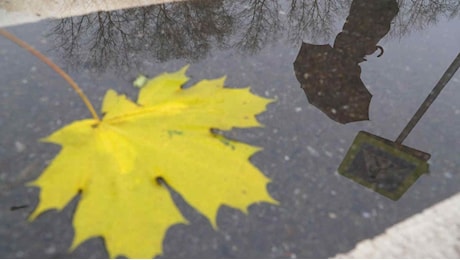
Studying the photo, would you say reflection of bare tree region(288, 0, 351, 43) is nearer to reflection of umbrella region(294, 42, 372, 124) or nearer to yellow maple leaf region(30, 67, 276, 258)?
reflection of umbrella region(294, 42, 372, 124)

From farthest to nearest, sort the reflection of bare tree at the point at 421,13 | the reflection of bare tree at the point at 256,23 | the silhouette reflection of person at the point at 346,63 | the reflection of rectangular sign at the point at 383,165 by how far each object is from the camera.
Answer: the reflection of bare tree at the point at 421,13 → the reflection of bare tree at the point at 256,23 → the silhouette reflection of person at the point at 346,63 → the reflection of rectangular sign at the point at 383,165

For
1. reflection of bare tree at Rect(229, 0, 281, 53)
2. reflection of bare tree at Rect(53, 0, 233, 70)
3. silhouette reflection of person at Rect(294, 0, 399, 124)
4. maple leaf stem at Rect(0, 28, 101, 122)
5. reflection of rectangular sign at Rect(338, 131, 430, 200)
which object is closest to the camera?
reflection of rectangular sign at Rect(338, 131, 430, 200)

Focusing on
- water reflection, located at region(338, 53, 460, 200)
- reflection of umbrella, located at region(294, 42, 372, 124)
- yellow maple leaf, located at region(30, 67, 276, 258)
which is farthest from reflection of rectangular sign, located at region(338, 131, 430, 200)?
yellow maple leaf, located at region(30, 67, 276, 258)

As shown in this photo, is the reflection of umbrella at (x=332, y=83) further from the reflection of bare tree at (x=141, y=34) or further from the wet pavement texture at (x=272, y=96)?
the reflection of bare tree at (x=141, y=34)

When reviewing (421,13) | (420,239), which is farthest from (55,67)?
(421,13)

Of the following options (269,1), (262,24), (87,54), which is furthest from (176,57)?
(269,1)

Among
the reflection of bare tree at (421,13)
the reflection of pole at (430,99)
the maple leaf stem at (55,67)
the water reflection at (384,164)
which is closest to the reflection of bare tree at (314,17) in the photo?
the reflection of bare tree at (421,13)

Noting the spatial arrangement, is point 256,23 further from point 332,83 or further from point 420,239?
point 420,239
